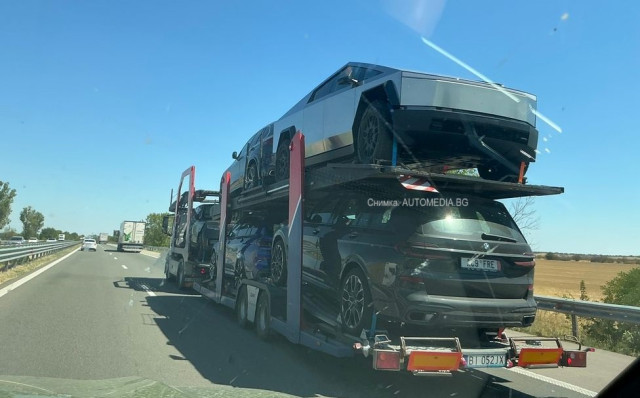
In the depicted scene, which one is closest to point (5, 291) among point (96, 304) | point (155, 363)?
point (96, 304)

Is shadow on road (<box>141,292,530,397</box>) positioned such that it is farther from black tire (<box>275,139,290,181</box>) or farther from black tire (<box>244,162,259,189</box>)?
black tire (<box>244,162,259,189</box>)

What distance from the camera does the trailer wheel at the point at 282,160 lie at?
9.62 metres

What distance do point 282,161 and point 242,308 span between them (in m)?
2.80

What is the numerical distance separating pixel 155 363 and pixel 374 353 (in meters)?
3.17

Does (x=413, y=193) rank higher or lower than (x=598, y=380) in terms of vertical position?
higher

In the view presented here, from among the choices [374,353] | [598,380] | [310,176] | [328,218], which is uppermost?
[310,176]

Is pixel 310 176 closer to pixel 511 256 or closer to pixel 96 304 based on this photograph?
pixel 511 256

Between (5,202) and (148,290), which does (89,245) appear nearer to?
(5,202)

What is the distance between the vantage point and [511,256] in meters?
5.59

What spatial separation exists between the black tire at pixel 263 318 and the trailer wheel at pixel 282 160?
2263 millimetres

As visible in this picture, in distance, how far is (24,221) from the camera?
109688 mm

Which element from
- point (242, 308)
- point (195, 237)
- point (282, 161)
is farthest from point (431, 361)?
point (195, 237)

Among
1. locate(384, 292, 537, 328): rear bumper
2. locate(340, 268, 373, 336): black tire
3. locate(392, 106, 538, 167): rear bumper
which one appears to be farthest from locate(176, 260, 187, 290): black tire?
locate(384, 292, 537, 328): rear bumper

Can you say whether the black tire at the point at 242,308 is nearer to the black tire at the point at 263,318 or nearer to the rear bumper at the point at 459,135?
the black tire at the point at 263,318
